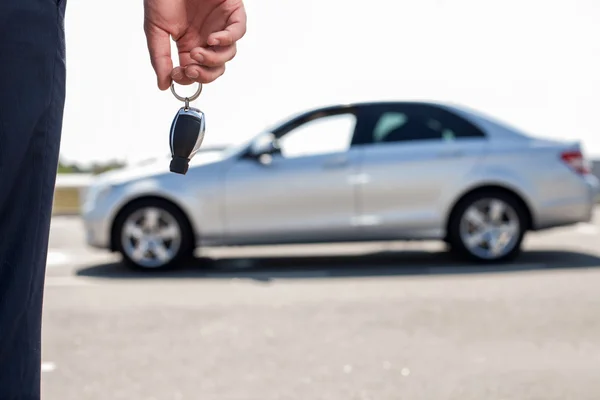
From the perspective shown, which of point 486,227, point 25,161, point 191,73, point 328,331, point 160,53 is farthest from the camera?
point 486,227

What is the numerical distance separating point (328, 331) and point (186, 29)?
3.82 metres

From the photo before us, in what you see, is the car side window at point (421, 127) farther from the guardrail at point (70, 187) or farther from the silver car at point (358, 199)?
the guardrail at point (70, 187)

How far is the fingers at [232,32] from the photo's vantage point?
1895 millimetres

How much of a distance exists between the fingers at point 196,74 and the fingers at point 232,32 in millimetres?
47

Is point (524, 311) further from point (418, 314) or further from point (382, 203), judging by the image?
point (382, 203)

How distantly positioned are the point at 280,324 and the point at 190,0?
407cm

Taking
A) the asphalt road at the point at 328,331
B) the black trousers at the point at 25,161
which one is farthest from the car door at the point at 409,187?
the black trousers at the point at 25,161

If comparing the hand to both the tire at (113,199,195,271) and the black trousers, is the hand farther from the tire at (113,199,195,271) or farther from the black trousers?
the tire at (113,199,195,271)

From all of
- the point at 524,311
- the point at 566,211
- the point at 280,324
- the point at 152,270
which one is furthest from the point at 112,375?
the point at 566,211

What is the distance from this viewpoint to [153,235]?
9078 mm

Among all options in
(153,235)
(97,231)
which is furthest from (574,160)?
(97,231)

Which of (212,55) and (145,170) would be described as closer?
(212,55)

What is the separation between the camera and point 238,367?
4.74 m

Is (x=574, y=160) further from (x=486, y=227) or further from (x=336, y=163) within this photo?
(x=336, y=163)
